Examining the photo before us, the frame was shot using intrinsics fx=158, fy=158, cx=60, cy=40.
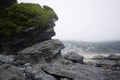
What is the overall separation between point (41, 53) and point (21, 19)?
21.1 ft

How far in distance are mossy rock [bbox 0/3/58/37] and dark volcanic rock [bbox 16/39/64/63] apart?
310cm

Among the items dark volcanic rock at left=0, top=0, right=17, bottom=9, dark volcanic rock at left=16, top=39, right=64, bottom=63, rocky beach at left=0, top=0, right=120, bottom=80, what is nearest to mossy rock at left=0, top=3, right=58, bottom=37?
rocky beach at left=0, top=0, right=120, bottom=80

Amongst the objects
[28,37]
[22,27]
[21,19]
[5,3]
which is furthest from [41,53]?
[5,3]

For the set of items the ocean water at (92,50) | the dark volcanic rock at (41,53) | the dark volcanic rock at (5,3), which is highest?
the dark volcanic rock at (5,3)

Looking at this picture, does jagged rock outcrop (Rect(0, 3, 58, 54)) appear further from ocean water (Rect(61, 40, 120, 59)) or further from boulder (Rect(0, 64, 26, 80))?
ocean water (Rect(61, 40, 120, 59))

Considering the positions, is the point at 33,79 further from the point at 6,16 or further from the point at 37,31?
the point at 6,16

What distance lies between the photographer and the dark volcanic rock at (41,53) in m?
23.3

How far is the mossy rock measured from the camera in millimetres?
24750

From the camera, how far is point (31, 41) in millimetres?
25922

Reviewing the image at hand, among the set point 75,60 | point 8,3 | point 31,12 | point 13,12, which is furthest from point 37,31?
point 75,60

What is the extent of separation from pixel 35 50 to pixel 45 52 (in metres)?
2.28

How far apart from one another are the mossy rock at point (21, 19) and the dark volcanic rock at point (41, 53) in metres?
3.10

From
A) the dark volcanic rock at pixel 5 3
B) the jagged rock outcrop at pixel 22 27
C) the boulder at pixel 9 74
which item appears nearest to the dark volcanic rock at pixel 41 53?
the jagged rock outcrop at pixel 22 27

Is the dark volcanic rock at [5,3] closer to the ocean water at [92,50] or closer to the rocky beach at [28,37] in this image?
the rocky beach at [28,37]
